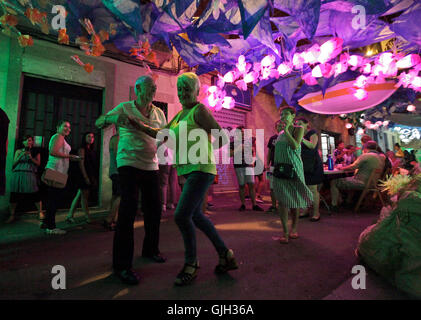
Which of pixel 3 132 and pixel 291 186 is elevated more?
pixel 3 132

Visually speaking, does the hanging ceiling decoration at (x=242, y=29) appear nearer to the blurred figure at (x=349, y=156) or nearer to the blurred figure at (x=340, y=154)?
the blurred figure at (x=349, y=156)

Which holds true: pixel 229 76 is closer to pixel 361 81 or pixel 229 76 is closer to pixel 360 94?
pixel 361 81

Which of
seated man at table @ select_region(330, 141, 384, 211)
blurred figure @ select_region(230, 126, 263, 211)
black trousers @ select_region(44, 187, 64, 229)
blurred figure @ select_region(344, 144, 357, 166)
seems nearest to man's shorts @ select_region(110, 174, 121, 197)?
black trousers @ select_region(44, 187, 64, 229)

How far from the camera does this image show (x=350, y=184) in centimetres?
527

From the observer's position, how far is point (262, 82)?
6.21m

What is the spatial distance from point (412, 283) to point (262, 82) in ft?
18.2

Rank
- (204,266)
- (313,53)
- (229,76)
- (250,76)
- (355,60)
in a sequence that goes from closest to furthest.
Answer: (204,266), (313,53), (355,60), (250,76), (229,76)

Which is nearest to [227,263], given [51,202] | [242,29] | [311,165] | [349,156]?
[311,165]

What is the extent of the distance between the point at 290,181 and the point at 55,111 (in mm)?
5564

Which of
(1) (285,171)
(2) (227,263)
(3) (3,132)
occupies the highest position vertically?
(3) (3,132)

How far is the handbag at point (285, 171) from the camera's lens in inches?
113

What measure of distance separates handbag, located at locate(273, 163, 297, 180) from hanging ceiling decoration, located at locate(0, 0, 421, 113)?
2.06 meters
